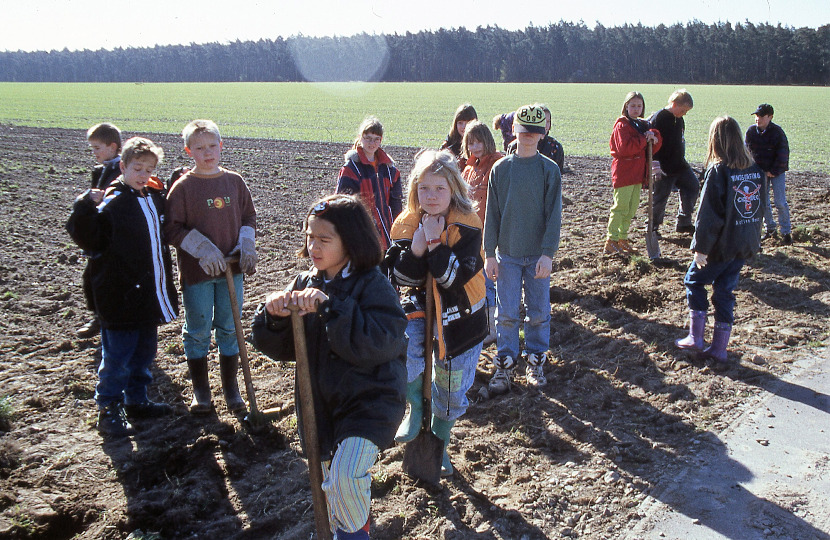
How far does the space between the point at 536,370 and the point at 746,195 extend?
2.19 metres

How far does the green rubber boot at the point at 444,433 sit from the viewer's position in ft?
13.0

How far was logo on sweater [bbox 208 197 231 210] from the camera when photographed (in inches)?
179

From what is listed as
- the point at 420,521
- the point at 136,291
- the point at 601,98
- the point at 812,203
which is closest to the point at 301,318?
the point at 420,521

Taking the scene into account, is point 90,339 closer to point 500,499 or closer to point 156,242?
point 156,242

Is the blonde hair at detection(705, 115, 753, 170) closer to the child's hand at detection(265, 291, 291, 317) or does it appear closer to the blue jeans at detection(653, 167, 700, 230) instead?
the blue jeans at detection(653, 167, 700, 230)

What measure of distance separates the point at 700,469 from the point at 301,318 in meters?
2.70

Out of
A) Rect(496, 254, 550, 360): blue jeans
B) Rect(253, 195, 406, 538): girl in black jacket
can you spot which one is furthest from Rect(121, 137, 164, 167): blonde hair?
Rect(496, 254, 550, 360): blue jeans

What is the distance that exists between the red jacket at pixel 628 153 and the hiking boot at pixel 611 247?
2.35 feet

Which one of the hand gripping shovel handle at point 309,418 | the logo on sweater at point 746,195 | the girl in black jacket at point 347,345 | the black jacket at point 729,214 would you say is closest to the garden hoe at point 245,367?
the girl in black jacket at point 347,345

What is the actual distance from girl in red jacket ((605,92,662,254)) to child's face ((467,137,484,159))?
3251 mm

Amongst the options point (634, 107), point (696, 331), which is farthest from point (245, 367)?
point (634, 107)

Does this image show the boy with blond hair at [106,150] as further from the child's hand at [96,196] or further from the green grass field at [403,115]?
the green grass field at [403,115]

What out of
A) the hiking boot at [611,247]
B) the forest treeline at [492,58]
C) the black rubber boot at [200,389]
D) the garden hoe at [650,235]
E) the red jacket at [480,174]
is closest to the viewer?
the black rubber boot at [200,389]

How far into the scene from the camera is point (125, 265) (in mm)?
4434
